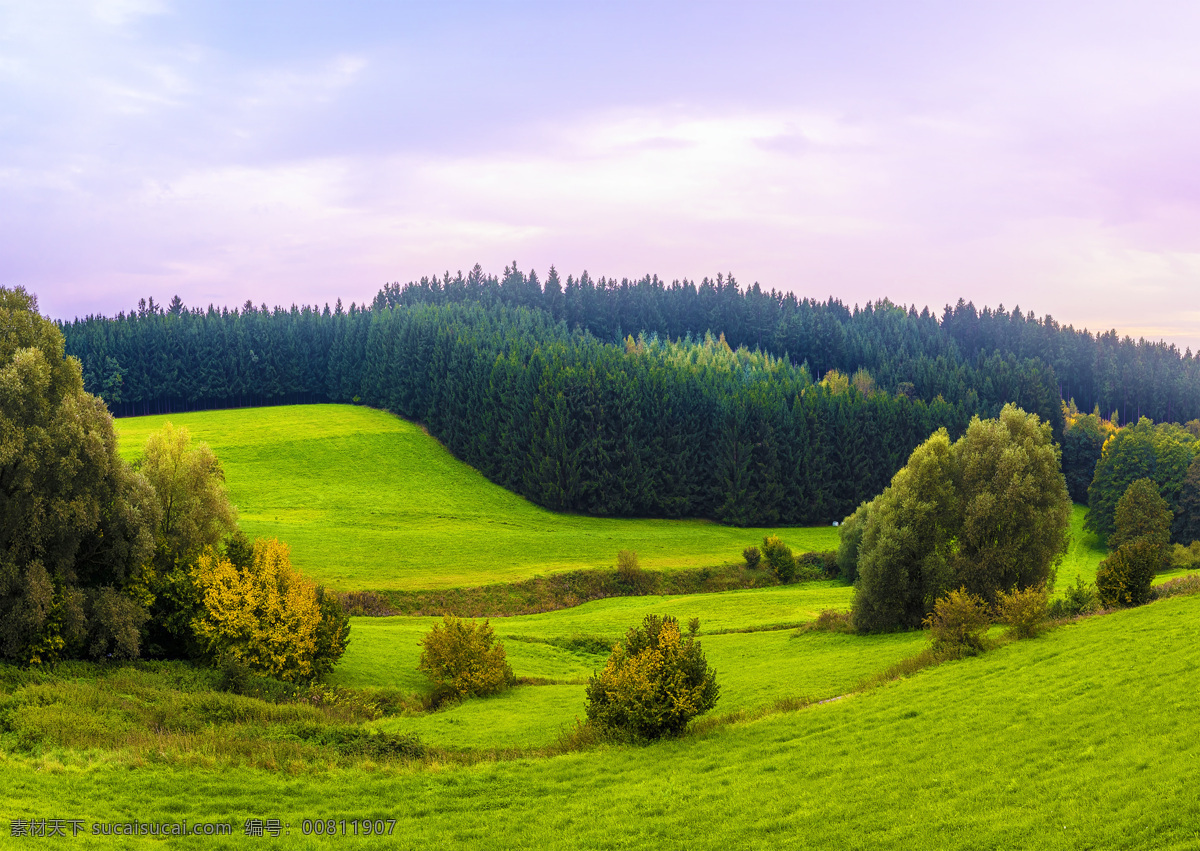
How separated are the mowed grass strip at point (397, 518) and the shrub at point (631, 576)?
9.65 feet

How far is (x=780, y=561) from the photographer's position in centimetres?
8556

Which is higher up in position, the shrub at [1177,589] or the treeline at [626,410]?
the treeline at [626,410]

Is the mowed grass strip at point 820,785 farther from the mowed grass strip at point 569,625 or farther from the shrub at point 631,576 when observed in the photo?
the shrub at point 631,576

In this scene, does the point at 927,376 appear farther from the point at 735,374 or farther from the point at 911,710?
the point at 911,710

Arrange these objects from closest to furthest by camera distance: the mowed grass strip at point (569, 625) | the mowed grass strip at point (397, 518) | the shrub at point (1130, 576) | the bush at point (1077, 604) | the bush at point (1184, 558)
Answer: the shrub at point (1130, 576) → the bush at point (1077, 604) → the mowed grass strip at point (569, 625) → the mowed grass strip at point (397, 518) → the bush at point (1184, 558)

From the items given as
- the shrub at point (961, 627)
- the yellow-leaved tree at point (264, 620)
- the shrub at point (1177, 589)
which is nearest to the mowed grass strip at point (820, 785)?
the shrub at point (961, 627)

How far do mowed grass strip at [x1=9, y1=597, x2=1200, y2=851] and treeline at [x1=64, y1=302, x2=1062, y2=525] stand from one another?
8905 cm

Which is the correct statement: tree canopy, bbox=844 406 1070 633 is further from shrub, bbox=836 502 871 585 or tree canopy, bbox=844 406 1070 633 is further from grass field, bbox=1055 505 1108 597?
grass field, bbox=1055 505 1108 597

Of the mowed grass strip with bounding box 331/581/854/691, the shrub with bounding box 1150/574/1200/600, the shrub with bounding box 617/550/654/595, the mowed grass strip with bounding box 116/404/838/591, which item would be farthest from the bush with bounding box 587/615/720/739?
the shrub with bounding box 617/550/654/595

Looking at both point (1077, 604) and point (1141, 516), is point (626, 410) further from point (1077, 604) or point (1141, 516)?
point (1077, 604)

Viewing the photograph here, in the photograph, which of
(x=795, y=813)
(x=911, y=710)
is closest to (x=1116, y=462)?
(x=911, y=710)

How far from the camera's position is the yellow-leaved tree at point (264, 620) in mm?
37969

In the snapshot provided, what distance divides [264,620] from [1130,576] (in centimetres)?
4084

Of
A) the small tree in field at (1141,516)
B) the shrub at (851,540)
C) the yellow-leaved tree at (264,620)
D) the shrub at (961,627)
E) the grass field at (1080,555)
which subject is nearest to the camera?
the shrub at (961,627)
